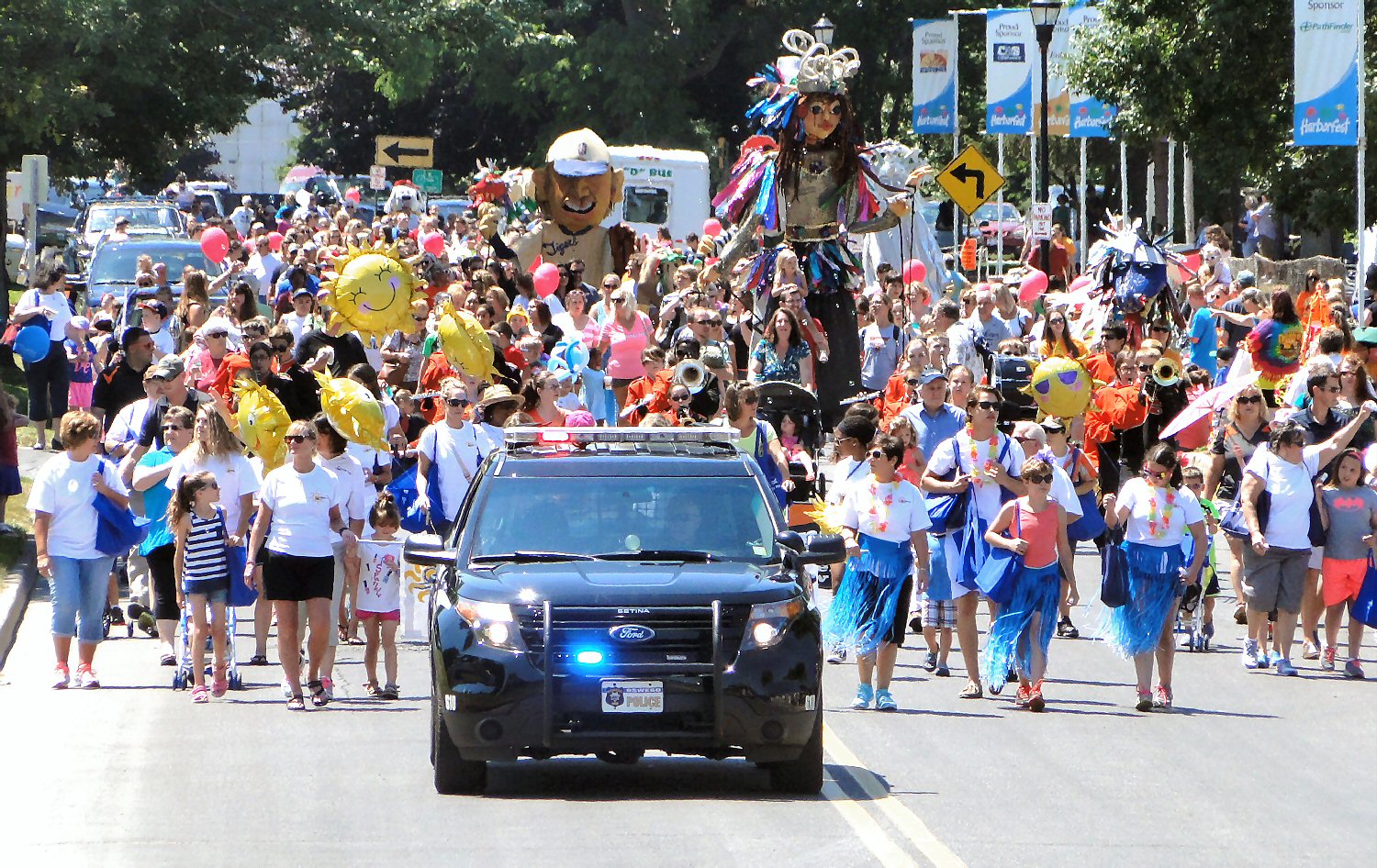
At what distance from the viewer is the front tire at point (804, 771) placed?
9.90m

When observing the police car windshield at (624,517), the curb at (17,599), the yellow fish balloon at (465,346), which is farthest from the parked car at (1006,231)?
the police car windshield at (624,517)

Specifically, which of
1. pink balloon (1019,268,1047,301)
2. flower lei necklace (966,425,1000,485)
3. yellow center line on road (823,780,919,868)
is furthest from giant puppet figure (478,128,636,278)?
yellow center line on road (823,780,919,868)

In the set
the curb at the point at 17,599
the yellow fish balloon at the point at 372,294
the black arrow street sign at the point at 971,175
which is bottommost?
the curb at the point at 17,599

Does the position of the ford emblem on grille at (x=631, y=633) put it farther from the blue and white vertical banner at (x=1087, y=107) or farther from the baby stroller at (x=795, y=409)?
the blue and white vertical banner at (x=1087, y=107)

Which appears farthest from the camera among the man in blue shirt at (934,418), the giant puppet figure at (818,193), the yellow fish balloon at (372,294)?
the giant puppet figure at (818,193)

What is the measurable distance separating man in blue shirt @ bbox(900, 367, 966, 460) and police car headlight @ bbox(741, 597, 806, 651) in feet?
18.4

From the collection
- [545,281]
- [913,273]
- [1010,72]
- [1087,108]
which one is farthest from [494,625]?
[1087,108]

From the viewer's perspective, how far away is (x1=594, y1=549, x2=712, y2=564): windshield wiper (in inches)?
396

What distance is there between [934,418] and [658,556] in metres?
5.53

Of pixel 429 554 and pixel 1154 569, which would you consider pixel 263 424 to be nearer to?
pixel 429 554

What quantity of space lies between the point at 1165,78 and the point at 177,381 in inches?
1054

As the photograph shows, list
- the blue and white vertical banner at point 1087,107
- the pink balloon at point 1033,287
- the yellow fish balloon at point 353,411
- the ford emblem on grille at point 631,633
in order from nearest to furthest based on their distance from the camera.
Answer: the ford emblem on grille at point 631,633 < the yellow fish balloon at point 353,411 < the pink balloon at point 1033,287 < the blue and white vertical banner at point 1087,107

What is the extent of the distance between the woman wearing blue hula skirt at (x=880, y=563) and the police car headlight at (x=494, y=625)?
3.09 m

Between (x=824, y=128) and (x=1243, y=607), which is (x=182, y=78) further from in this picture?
(x=1243, y=607)
